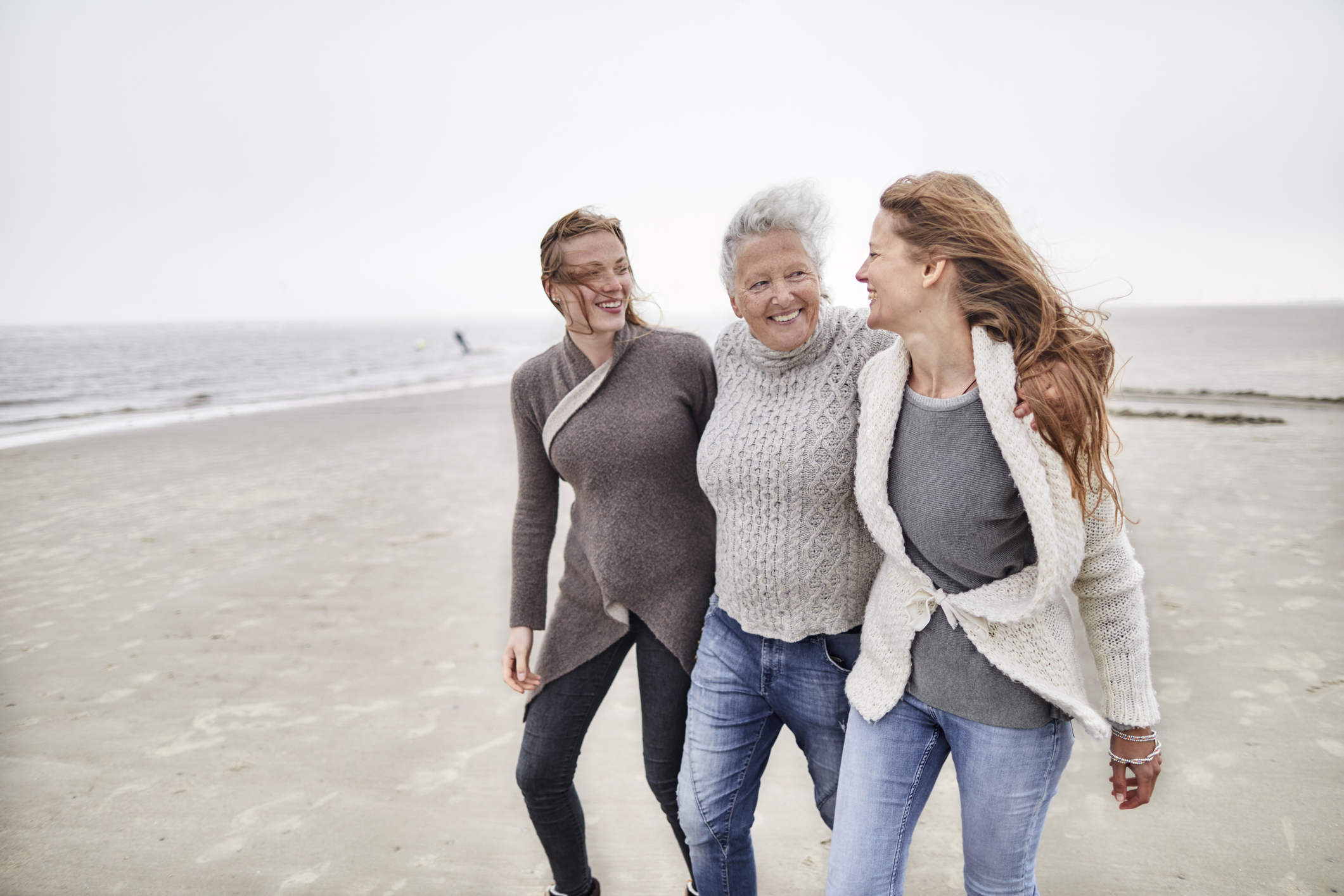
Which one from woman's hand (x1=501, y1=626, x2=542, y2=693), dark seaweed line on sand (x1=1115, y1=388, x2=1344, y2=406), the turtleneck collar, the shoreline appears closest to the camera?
the turtleneck collar

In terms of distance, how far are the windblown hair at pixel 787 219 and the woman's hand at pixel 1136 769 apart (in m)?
1.29

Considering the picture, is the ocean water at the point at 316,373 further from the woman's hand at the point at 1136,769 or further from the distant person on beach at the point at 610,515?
the woman's hand at the point at 1136,769

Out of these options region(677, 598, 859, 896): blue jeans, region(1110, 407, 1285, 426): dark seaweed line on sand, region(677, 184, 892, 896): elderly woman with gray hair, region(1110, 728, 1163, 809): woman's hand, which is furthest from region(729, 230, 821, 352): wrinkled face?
region(1110, 407, 1285, 426): dark seaweed line on sand

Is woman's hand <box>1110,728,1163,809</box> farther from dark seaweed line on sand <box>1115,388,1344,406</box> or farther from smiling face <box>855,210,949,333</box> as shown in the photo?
dark seaweed line on sand <box>1115,388,1344,406</box>

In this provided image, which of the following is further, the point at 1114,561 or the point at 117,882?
the point at 117,882

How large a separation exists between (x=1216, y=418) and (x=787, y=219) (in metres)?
11.2

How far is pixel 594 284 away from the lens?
2150mm

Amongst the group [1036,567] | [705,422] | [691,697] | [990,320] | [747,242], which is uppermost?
[747,242]

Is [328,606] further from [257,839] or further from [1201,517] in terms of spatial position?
[1201,517]

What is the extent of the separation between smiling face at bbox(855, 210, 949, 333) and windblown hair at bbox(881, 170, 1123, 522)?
22 mm

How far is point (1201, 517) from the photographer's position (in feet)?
20.1

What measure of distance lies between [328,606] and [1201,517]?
671 centimetres

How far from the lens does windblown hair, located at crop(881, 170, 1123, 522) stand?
4.86 feet

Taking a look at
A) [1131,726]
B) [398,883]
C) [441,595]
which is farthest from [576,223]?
[441,595]
